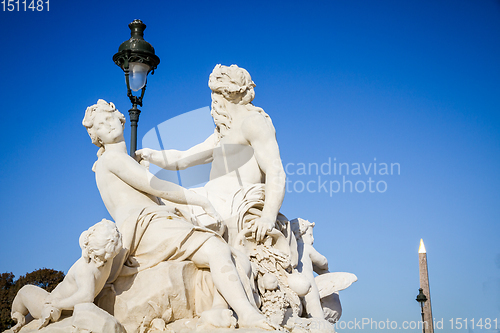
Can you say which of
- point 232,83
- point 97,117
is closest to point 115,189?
point 97,117

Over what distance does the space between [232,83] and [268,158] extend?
0.97 meters

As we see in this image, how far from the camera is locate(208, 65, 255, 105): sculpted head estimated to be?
6207 mm

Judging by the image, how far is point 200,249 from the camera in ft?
16.5

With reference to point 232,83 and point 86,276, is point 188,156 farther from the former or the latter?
point 86,276

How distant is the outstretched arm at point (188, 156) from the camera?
651 centimetres

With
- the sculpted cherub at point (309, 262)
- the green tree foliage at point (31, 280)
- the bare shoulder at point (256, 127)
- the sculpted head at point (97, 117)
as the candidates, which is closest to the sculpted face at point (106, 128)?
the sculpted head at point (97, 117)

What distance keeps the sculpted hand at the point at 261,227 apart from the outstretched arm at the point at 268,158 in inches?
3.4

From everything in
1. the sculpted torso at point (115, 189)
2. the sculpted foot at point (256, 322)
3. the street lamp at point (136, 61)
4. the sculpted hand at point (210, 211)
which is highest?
the street lamp at point (136, 61)

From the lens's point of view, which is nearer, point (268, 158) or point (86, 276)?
point (86, 276)

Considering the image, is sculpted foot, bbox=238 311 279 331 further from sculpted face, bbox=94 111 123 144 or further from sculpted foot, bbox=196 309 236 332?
sculpted face, bbox=94 111 123 144

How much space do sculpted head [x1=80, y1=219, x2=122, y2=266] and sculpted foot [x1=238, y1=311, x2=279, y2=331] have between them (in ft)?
4.00

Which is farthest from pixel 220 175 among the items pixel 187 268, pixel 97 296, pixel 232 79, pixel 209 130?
pixel 97 296

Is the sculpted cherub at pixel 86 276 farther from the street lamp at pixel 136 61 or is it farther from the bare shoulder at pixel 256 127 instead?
the street lamp at pixel 136 61

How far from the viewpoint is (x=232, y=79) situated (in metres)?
6.21
